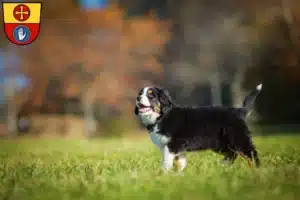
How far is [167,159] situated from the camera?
329 centimetres

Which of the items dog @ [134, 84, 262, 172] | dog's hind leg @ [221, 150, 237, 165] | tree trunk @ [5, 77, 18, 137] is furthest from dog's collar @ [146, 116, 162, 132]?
tree trunk @ [5, 77, 18, 137]

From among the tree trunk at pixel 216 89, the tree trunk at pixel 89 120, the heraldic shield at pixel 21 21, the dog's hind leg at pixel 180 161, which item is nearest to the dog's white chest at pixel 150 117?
the dog's hind leg at pixel 180 161

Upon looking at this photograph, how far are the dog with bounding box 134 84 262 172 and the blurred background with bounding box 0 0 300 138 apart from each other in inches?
21.2

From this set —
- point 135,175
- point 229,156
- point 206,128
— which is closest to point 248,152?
point 229,156

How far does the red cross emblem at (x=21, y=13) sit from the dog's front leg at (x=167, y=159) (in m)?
1.48

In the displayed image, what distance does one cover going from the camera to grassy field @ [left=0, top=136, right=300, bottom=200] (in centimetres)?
268

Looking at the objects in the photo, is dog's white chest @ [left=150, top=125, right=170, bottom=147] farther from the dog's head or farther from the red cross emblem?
the red cross emblem

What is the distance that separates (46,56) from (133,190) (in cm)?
179

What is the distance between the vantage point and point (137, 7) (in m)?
4.21

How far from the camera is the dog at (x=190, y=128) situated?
333 cm

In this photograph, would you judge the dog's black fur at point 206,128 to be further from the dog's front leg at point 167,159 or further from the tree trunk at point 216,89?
the tree trunk at point 216,89

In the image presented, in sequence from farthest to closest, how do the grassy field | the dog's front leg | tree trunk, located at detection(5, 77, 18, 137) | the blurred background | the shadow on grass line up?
the shadow on grass < the blurred background < tree trunk, located at detection(5, 77, 18, 137) < the dog's front leg < the grassy field

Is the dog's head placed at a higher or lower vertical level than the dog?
higher

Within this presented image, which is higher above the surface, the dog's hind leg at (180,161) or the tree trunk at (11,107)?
the tree trunk at (11,107)
